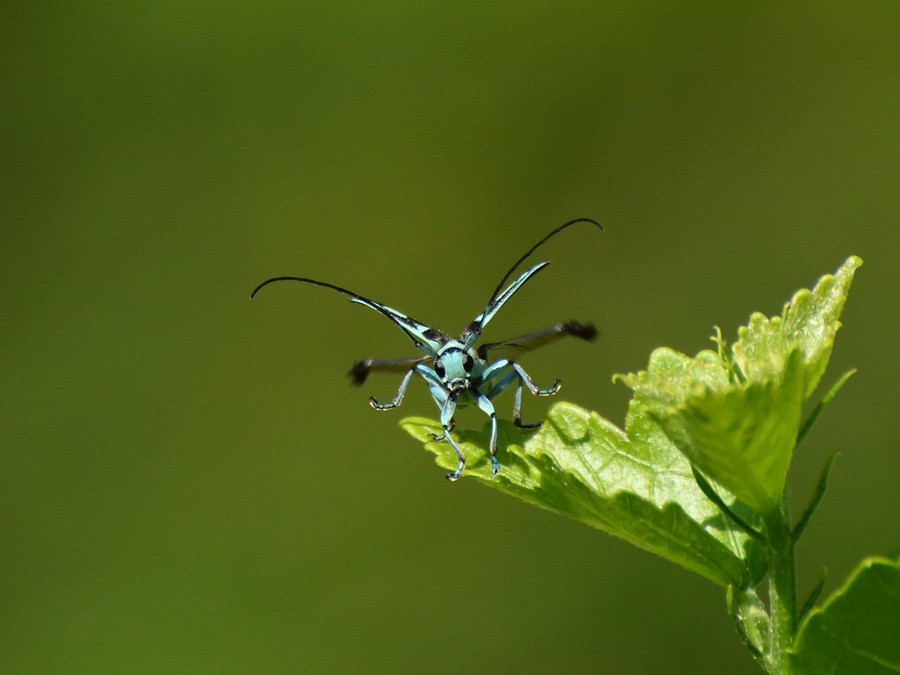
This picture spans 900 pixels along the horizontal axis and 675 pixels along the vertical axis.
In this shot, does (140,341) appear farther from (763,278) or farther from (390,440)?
(763,278)

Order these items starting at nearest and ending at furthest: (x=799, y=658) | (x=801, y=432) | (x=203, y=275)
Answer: (x=799, y=658) < (x=801, y=432) < (x=203, y=275)

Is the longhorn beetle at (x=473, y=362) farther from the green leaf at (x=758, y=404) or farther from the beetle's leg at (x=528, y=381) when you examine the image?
the green leaf at (x=758, y=404)

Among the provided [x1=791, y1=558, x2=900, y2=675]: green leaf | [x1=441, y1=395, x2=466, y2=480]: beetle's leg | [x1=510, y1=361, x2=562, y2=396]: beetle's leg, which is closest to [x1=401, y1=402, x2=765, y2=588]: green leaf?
Answer: [x1=441, y1=395, x2=466, y2=480]: beetle's leg

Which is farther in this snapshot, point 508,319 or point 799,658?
point 508,319

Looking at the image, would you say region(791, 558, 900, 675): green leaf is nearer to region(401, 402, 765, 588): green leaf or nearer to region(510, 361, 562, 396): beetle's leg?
region(401, 402, 765, 588): green leaf

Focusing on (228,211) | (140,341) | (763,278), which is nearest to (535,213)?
(763,278)
